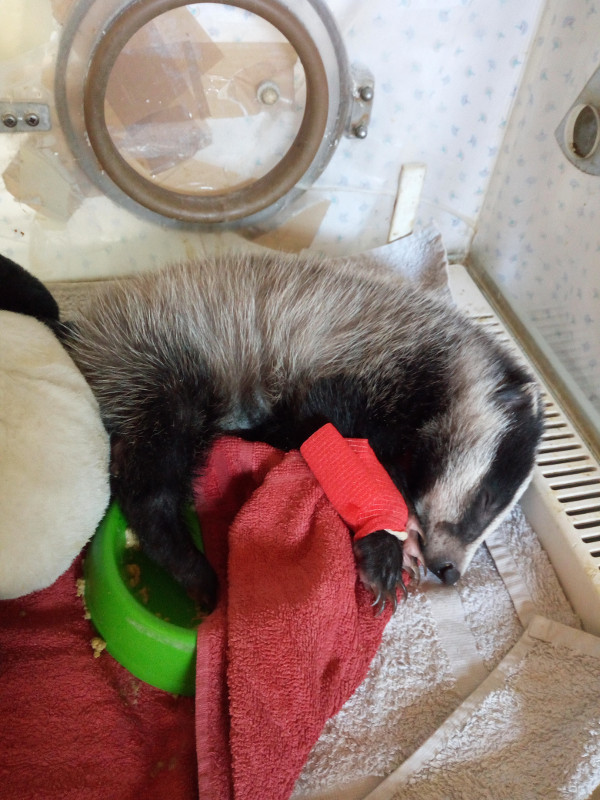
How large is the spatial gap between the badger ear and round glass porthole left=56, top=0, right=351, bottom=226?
84cm

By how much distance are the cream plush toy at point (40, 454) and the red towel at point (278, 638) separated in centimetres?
28

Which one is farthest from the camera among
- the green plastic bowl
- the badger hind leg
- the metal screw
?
the metal screw

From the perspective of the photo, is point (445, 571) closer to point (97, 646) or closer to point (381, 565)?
point (381, 565)

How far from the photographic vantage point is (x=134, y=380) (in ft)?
4.48

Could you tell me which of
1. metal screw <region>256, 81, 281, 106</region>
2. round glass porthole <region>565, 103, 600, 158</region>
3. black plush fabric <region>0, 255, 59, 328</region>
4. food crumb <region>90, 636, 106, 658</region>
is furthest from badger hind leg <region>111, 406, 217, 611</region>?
round glass porthole <region>565, 103, 600, 158</region>

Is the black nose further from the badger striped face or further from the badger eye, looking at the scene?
the badger eye

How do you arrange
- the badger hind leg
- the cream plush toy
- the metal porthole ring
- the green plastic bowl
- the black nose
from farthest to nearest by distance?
the metal porthole ring, the black nose, the badger hind leg, the green plastic bowl, the cream plush toy

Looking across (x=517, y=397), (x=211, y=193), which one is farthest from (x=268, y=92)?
(x=517, y=397)

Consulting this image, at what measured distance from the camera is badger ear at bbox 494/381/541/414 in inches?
54.1

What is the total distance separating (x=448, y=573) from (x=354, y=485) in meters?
0.31

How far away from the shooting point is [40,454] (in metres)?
1.03

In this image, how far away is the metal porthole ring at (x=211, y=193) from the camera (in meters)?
1.49

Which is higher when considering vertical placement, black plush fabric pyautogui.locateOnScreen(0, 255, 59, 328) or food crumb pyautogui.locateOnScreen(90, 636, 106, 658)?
black plush fabric pyautogui.locateOnScreen(0, 255, 59, 328)

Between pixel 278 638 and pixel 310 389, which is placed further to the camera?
pixel 310 389
